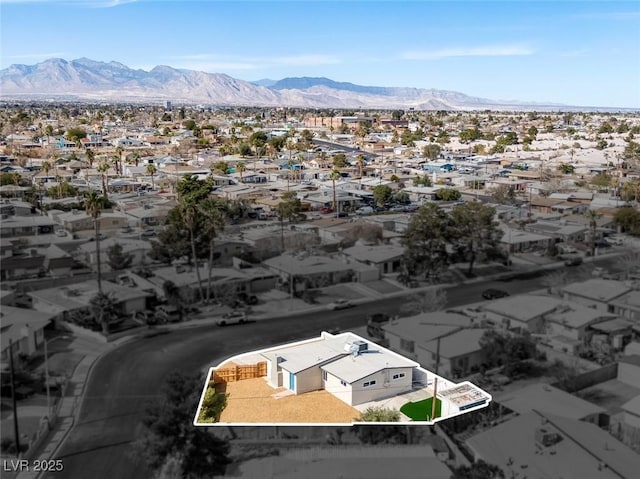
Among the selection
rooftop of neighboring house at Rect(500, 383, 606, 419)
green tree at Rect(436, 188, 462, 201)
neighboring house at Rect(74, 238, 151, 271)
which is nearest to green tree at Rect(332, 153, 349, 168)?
green tree at Rect(436, 188, 462, 201)

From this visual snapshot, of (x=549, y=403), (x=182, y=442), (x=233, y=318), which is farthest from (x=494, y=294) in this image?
(x=182, y=442)

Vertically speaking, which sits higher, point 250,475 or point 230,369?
point 230,369

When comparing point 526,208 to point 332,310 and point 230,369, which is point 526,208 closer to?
point 332,310

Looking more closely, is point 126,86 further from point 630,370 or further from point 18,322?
point 630,370

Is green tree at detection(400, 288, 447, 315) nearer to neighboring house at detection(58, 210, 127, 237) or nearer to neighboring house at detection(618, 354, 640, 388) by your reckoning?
neighboring house at detection(618, 354, 640, 388)

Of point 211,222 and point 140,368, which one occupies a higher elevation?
point 211,222

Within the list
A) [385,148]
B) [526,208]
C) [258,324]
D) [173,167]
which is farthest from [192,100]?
[258,324]

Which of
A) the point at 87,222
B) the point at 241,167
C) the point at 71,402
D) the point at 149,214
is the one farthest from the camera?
the point at 241,167
